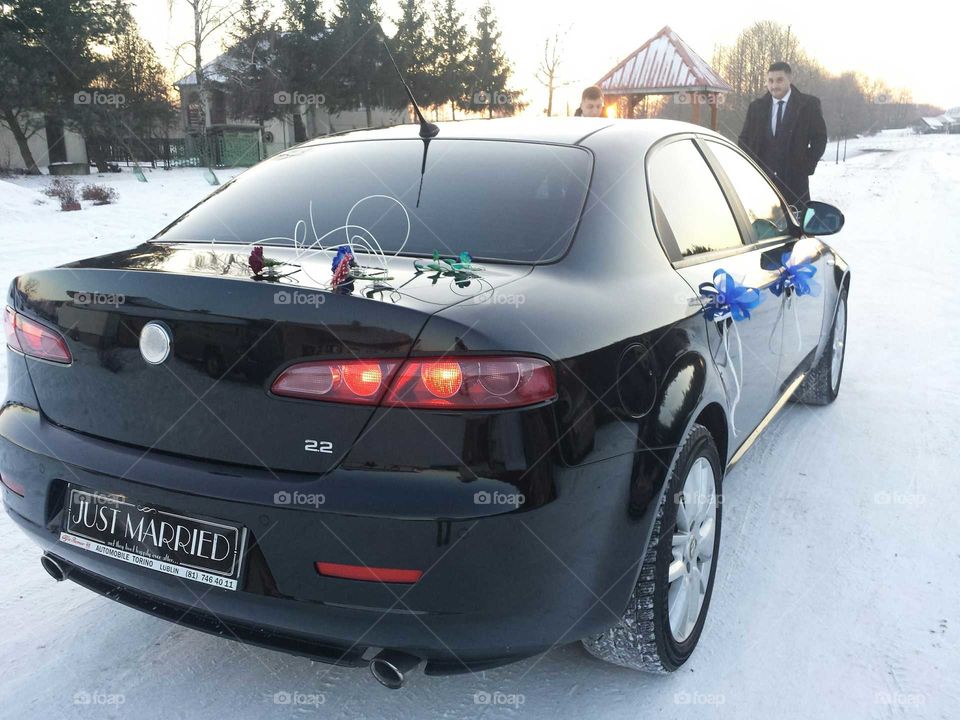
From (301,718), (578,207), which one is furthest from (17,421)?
(578,207)

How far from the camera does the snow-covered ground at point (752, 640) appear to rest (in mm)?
2340

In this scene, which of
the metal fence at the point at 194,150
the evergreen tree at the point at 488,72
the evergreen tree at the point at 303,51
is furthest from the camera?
the evergreen tree at the point at 488,72

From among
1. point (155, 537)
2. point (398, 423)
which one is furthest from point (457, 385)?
point (155, 537)

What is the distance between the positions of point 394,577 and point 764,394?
6.81 feet

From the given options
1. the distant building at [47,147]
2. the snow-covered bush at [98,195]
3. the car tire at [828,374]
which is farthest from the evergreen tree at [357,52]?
the car tire at [828,374]

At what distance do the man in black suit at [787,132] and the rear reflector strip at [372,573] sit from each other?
6.88 m

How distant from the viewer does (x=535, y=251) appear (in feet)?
7.58

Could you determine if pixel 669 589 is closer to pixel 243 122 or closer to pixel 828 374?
pixel 828 374

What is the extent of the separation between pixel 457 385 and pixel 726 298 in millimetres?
1222

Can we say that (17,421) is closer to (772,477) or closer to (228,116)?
(772,477)

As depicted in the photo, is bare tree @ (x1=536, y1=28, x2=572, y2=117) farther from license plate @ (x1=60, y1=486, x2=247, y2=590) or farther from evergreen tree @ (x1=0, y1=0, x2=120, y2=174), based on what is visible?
license plate @ (x1=60, y1=486, x2=247, y2=590)

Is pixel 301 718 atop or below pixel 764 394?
below

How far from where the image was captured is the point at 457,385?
1.81m

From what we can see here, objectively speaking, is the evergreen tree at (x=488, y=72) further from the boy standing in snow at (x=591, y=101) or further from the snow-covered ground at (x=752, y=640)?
the snow-covered ground at (x=752, y=640)
